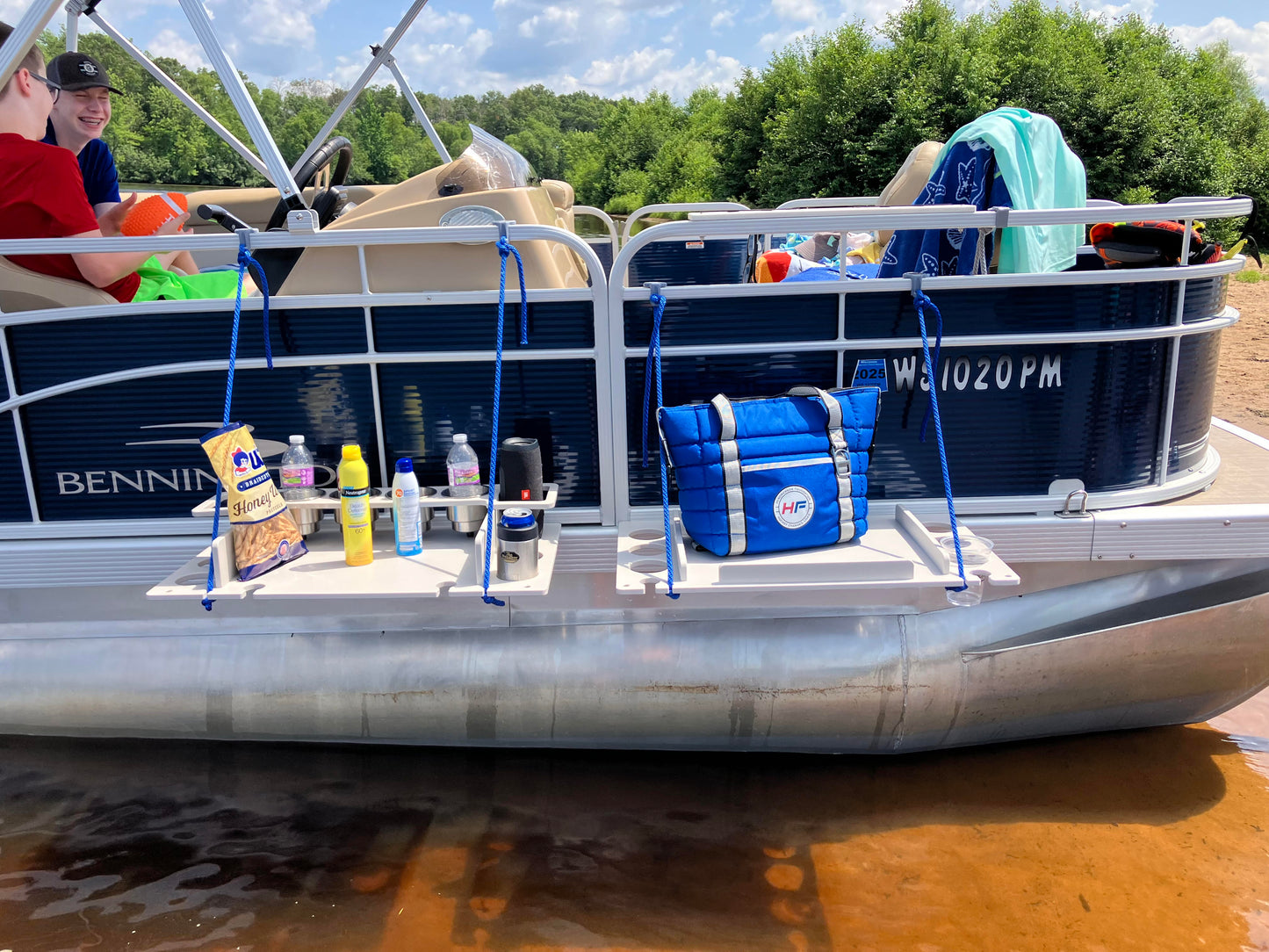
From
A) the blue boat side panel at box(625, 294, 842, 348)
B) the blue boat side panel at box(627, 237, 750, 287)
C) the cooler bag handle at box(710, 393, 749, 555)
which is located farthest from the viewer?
the blue boat side panel at box(627, 237, 750, 287)

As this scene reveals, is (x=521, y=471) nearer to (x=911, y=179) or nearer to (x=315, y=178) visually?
(x=315, y=178)

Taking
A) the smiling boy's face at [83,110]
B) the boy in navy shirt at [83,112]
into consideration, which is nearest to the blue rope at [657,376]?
the boy in navy shirt at [83,112]

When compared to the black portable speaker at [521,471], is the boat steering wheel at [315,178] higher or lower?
higher

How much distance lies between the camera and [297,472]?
3092 mm

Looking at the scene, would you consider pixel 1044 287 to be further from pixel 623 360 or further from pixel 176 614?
pixel 176 614

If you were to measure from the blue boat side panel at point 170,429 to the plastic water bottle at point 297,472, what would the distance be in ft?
0.51

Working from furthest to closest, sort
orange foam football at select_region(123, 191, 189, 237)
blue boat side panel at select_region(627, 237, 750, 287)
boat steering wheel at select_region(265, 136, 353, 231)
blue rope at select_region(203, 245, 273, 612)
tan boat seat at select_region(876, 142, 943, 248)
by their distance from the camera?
1. blue boat side panel at select_region(627, 237, 750, 287)
2. tan boat seat at select_region(876, 142, 943, 248)
3. boat steering wheel at select_region(265, 136, 353, 231)
4. orange foam football at select_region(123, 191, 189, 237)
5. blue rope at select_region(203, 245, 273, 612)

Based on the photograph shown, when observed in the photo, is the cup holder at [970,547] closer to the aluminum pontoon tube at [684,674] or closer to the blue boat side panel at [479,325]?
the aluminum pontoon tube at [684,674]

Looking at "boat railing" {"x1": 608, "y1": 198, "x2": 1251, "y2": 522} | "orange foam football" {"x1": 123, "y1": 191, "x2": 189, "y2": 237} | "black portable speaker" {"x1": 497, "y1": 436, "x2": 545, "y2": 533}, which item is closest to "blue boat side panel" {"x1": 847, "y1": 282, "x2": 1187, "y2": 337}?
"boat railing" {"x1": 608, "y1": 198, "x2": 1251, "y2": 522}

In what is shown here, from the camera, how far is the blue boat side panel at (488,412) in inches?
125

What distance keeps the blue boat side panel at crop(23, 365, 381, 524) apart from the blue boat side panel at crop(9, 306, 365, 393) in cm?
8

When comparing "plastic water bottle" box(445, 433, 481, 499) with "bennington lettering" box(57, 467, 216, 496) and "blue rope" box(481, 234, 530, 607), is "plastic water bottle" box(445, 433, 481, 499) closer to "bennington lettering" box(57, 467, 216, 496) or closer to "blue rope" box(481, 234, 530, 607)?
"blue rope" box(481, 234, 530, 607)

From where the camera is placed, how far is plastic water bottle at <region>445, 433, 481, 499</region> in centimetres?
308

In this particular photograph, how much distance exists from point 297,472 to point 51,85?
1867mm
